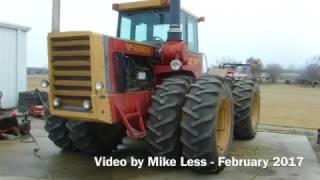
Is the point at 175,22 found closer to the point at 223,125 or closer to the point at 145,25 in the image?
the point at 145,25

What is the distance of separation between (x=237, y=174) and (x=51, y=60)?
11.1 feet

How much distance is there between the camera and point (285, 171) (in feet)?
25.8

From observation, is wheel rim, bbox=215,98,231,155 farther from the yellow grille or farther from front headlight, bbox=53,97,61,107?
front headlight, bbox=53,97,61,107

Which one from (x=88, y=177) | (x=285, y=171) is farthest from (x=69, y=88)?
(x=285, y=171)

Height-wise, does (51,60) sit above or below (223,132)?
above

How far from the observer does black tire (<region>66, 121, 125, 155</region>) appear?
8.16 metres

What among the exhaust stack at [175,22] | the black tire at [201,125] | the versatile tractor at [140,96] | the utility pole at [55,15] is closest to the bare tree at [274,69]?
the utility pole at [55,15]

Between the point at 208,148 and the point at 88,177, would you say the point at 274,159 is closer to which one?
the point at 208,148

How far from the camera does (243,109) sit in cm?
1071

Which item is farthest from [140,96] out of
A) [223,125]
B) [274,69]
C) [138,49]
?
[274,69]

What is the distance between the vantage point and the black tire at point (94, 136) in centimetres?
816

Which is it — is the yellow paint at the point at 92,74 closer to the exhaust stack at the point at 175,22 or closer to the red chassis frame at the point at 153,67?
the red chassis frame at the point at 153,67

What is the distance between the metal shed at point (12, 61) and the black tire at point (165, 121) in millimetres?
9774

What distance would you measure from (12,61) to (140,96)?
9.77m
